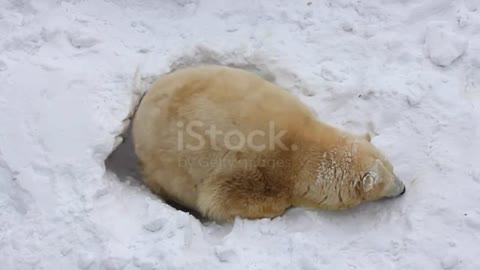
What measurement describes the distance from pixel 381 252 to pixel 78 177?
2.73 m

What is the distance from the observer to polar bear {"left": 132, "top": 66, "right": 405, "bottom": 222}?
5.90m

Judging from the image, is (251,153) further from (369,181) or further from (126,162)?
(126,162)

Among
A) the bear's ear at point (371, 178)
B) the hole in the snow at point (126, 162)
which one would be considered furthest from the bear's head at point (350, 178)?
the hole in the snow at point (126, 162)

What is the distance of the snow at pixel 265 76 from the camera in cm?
565

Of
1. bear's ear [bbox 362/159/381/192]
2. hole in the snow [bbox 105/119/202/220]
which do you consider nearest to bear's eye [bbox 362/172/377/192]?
bear's ear [bbox 362/159/381/192]

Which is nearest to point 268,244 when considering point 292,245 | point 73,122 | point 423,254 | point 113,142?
point 292,245

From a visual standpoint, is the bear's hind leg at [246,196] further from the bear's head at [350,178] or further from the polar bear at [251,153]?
the bear's head at [350,178]

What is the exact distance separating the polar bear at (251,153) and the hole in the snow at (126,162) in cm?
51

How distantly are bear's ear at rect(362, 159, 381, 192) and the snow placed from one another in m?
0.30

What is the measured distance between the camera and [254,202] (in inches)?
238

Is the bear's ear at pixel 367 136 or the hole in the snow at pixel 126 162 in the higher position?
the bear's ear at pixel 367 136

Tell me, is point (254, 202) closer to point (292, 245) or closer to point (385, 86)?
point (292, 245)

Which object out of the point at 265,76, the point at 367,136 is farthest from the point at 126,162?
the point at 367,136

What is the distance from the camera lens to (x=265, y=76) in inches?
276
